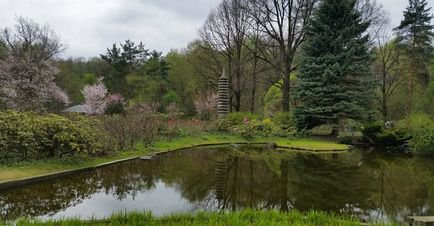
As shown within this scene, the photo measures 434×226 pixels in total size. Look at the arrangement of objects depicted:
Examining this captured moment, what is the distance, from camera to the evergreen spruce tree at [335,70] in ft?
71.1

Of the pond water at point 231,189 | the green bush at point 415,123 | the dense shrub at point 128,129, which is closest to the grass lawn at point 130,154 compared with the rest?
the dense shrub at point 128,129

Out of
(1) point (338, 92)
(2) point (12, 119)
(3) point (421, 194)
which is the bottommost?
(3) point (421, 194)

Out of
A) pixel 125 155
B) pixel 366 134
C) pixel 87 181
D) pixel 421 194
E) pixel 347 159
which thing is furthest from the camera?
pixel 366 134

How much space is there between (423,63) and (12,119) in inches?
1153

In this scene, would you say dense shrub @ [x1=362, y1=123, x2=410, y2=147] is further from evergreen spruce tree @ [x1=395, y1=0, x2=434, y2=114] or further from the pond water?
evergreen spruce tree @ [x1=395, y1=0, x2=434, y2=114]

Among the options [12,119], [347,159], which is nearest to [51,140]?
[12,119]

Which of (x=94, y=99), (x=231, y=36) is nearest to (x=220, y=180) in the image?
(x=231, y=36)

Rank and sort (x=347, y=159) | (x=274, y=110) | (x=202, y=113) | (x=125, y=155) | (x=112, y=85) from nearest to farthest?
1. (x=125, y=155)
2. (x=347, y=159)
3. (x=202, y=113)
4. (x=274, y=110)
5. (x=112, y=85)

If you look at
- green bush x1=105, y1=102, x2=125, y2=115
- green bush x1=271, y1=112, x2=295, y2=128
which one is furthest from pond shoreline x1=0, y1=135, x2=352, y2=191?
green bush x1=105, y1=102, x2=125, y2=115

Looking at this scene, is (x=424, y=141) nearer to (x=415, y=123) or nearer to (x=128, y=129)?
(x=415, y=123)

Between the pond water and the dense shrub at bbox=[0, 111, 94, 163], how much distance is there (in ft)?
3.75

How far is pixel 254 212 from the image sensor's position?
5531 mm

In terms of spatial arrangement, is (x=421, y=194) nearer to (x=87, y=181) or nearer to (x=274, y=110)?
(x=87, y=181)

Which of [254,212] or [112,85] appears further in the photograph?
[112,85]
